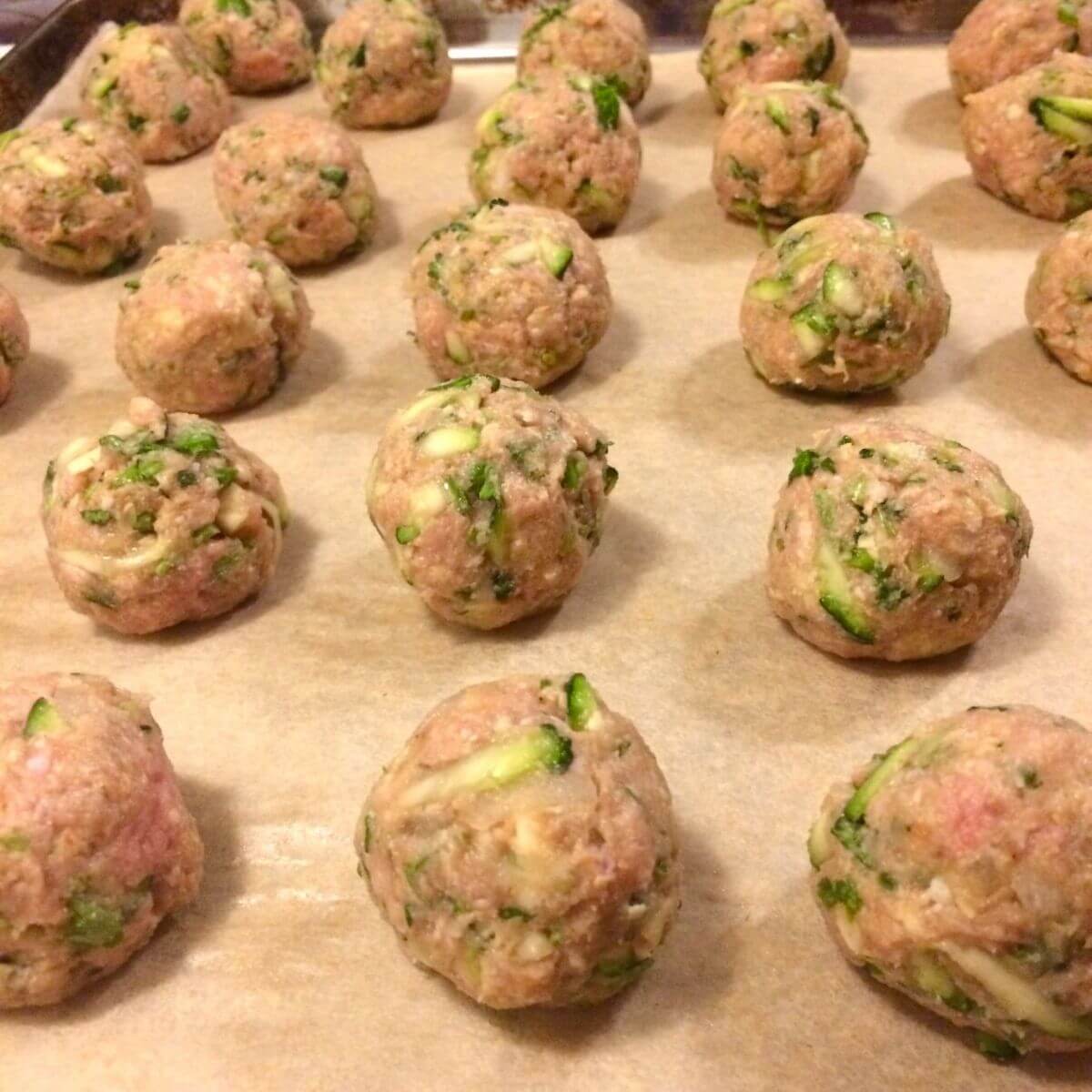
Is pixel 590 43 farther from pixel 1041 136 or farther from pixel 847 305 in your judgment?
pixel 847 305

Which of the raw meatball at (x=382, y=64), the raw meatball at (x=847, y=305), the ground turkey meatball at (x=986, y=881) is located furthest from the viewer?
the raw meatball at (x=382, y=64)

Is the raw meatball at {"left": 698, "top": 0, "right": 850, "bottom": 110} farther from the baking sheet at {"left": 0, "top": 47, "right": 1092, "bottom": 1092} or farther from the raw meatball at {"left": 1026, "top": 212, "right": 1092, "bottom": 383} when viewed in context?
the raw meatball at {"left": 1026, "top": 212, "right": 1092, "bottom": 383}

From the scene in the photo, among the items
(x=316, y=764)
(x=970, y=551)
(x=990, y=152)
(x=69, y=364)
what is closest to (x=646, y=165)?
(x=990, y=152)

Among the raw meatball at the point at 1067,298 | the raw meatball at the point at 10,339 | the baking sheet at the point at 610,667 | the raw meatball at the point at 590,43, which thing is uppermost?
the raw meatball at the point at 590,43

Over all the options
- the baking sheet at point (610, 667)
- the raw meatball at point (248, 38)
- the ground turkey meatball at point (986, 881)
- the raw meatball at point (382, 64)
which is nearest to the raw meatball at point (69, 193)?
the baking sheet at point (610, 667)

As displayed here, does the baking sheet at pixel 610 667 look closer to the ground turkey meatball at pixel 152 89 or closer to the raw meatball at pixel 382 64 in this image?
the ground turkey meatball at pixel 152 89

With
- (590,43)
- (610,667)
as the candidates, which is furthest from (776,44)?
(610,667)

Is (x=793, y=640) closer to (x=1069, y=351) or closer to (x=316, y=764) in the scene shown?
(x=316, y=764)

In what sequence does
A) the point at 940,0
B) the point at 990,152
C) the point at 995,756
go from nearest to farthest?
the point at 995,756 < the point at 990,152 < the point at 940,0
